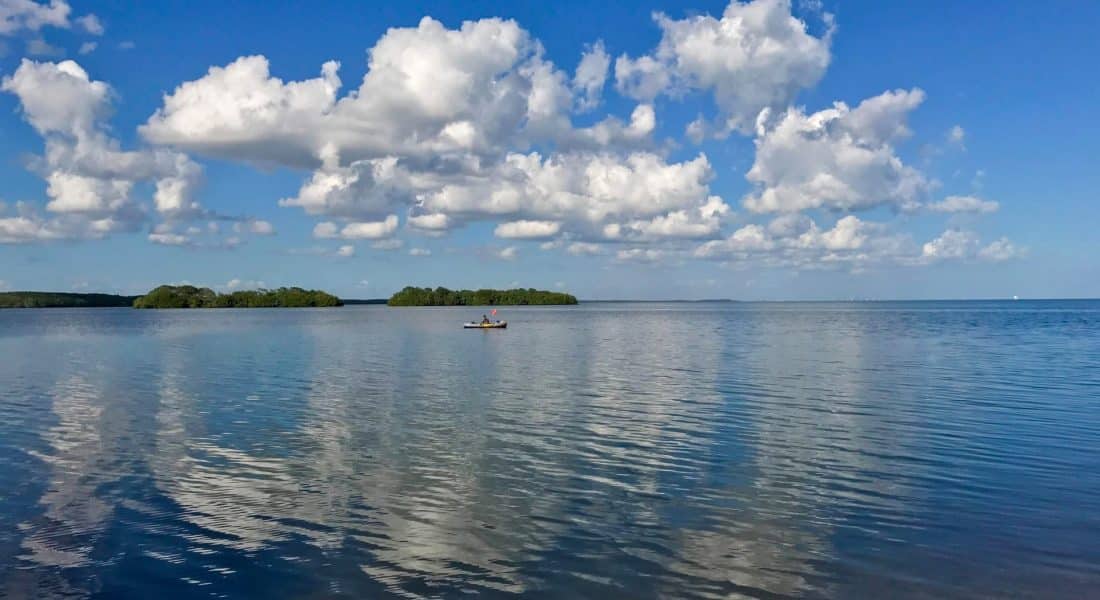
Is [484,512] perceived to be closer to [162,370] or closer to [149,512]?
[149,512]

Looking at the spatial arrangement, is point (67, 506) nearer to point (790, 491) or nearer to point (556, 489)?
point (556, 489)

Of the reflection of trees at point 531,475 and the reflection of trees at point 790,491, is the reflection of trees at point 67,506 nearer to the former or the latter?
the reflection of trees at point 531,475

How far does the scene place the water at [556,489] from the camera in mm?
12531

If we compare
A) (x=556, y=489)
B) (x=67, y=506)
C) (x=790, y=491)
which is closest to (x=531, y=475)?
(x=556, y=489)

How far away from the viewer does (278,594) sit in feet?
39.0

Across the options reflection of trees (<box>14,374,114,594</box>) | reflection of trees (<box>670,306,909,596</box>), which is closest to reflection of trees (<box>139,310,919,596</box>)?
reflection of trees (<box>670,306,909,596</box>)

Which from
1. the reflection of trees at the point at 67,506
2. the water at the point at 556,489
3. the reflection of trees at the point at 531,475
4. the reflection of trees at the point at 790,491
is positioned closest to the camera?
the water at the point at 556,489

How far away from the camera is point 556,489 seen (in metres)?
17.8

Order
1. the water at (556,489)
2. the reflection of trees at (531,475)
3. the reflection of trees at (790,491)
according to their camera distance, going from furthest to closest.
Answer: the reflection of trees at (531,475), the reflection of trees at (790,491), the water at (556,489)

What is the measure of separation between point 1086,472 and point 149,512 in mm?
20912

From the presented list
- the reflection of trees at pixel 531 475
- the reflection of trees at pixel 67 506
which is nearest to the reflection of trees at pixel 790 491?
the reflection of trees at pixel 531 475

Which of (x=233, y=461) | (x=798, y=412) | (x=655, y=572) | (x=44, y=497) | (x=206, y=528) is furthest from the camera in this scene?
(x=798, y=412)

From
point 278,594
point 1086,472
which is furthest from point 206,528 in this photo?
point 1086,472

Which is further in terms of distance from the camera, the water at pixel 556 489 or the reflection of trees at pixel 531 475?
the reflection of trees at pixel 531 475
